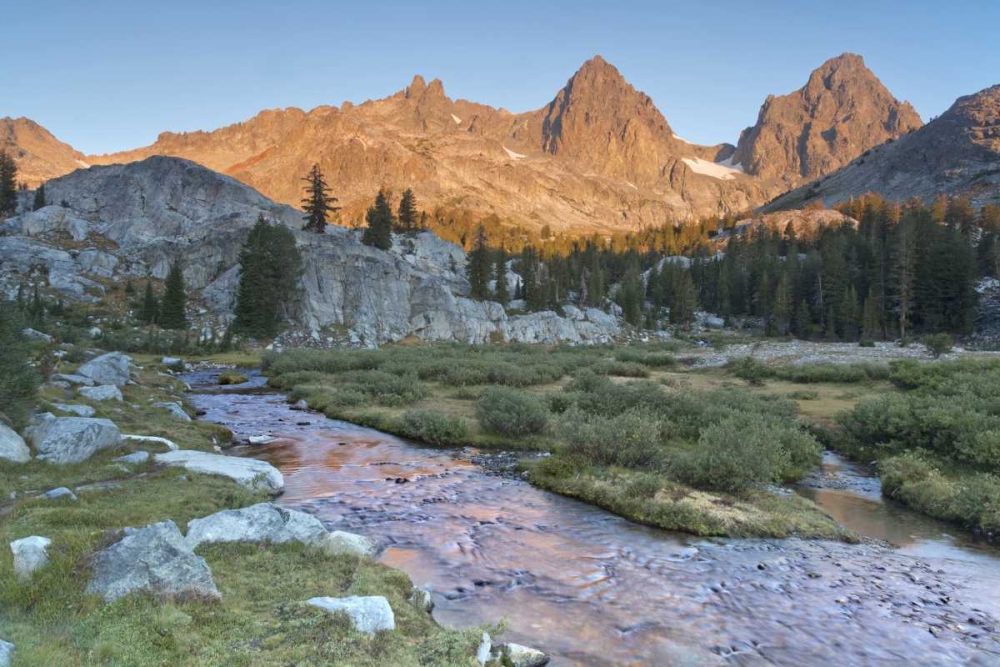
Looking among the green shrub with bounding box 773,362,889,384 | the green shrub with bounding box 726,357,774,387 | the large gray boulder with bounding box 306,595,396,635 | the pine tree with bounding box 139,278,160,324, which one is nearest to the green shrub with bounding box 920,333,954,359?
the green shrub with bounding box 773,362,889,384

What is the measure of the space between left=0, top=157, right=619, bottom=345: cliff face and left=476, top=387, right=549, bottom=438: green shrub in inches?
2326

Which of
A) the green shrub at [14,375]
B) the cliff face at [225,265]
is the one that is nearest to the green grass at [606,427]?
the green shrub at [14,375]

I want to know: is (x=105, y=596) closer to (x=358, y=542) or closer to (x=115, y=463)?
(x=358, y=542)

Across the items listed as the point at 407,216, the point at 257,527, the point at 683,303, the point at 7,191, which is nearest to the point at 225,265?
the point at 407,216

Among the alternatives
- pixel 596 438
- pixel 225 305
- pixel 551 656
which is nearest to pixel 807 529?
pixel 596 438

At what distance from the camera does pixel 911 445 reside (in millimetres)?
20969

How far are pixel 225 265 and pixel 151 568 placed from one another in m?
93.9

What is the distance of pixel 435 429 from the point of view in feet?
82.4

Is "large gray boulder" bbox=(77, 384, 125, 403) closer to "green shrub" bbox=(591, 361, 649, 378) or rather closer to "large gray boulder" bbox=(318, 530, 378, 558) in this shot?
"large gray boulder" bbox=(318, 530, 378, 558)

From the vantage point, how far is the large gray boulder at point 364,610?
309 inches

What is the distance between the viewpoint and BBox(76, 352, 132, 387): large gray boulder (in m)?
29.0

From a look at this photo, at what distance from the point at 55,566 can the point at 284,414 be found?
24223 mm

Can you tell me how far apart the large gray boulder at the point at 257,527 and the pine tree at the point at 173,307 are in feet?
236

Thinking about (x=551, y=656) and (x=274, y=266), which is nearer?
(x=551, y=656)
